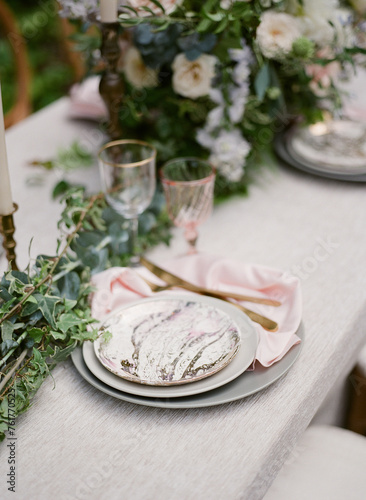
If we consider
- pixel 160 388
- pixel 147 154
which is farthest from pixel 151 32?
pixel 160 388

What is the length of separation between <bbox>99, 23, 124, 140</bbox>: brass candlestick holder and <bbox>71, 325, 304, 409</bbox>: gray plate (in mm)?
523

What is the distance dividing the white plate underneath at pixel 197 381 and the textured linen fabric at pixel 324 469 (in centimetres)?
27

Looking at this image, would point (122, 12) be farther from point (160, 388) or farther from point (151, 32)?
point (160, 388)

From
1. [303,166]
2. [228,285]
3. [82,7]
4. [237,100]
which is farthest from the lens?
[303,166]

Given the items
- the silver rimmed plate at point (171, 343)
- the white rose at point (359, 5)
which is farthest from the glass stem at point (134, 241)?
the white rose at point (359, 5)

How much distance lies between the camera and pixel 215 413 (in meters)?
0.75

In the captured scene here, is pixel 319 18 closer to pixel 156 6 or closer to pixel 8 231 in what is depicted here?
pixel 156 6

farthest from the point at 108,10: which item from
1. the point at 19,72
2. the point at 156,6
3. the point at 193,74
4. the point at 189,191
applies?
the point at 19,72

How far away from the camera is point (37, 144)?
153 cm

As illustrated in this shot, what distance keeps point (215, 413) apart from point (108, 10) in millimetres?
681

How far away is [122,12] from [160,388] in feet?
2.27

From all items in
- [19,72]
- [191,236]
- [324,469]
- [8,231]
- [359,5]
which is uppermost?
[359,5]

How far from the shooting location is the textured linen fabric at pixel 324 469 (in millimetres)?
925

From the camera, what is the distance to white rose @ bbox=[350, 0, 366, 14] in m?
1.41
